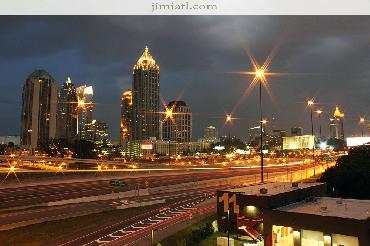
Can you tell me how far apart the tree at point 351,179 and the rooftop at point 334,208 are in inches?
568

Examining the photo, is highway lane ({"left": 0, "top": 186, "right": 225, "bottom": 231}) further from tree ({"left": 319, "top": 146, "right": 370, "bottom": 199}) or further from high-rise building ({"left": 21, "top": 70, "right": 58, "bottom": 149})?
high-rise building ({"left": 21, "top": 70, "right": 58, "bottom": 149})

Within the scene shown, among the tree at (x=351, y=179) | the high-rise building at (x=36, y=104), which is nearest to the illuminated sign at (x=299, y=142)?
Result: the tree at (x=351, y=179)

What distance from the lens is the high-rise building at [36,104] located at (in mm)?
178250

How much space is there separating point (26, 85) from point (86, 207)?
171023mm

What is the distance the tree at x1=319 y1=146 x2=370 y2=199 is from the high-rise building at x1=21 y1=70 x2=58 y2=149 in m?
163

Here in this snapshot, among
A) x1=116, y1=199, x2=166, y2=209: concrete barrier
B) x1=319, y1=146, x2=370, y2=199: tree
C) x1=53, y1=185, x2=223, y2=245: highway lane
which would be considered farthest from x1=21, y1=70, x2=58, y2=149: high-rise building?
x1=319, y1=146, x2=370, y2=199: tree

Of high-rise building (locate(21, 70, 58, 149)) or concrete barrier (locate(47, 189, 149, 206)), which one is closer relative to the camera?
concrete barrier (locate(47, 189, 149, 206))

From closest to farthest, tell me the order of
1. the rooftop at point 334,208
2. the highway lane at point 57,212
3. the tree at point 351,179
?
the rooftop at point 334,208 → the highway lane at point 57,212 → the tree at point 351,179

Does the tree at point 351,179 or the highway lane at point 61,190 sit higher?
the tree at point 351,179

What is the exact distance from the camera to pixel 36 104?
589 feet

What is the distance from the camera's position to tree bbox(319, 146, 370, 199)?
1372 inches

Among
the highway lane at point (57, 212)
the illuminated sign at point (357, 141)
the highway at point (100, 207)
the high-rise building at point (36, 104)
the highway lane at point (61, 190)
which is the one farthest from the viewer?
the high-rise building at point (36, 104)

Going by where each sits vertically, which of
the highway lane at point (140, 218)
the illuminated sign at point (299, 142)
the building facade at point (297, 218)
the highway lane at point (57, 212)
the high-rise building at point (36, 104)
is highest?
the high-rise building at point (36, 104)

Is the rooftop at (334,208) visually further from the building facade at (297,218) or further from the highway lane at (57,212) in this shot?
the highway lane at (57,212)
